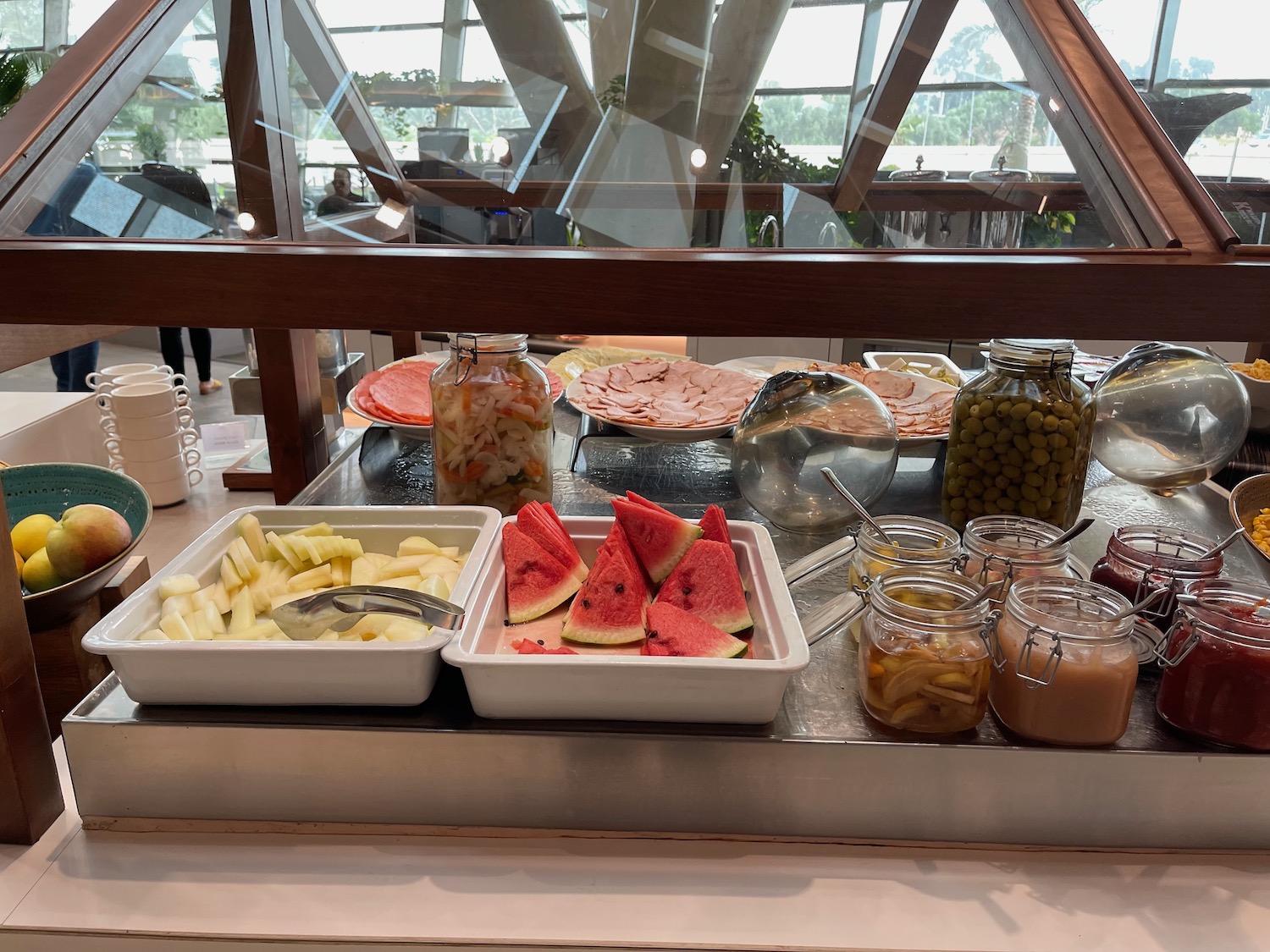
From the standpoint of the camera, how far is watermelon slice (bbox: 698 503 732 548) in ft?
Answer: 3.15

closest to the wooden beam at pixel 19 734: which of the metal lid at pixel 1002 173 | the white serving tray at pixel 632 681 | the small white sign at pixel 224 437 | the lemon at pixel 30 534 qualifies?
the lemon at pixel 30 534

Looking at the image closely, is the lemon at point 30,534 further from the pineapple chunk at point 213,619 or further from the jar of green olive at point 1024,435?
the jar of green olive at point 1024,435

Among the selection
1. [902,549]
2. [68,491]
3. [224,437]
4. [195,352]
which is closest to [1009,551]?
[902,549]

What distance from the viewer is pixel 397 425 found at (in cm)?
133

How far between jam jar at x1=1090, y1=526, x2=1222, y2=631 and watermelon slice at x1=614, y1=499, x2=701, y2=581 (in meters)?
0.46

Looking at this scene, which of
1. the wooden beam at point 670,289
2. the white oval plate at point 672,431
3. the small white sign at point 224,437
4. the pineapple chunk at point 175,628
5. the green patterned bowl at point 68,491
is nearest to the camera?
the wooden beam at point 670,289

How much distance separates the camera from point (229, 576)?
0.90 metres

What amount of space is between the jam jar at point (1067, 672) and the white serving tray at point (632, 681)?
7.8 inches

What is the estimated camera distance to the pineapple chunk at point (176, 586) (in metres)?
0.83

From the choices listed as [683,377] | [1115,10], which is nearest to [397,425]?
[683,377]

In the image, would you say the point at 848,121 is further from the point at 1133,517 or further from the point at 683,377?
the point at 1133,517

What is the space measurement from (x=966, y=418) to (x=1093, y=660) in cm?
42

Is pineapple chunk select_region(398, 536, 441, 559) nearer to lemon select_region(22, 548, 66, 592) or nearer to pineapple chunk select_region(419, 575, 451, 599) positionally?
pineapple chunk select_region(419, 575, 451, 599)

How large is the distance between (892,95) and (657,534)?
59 cm
